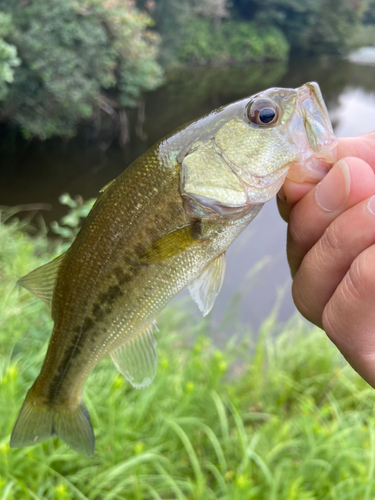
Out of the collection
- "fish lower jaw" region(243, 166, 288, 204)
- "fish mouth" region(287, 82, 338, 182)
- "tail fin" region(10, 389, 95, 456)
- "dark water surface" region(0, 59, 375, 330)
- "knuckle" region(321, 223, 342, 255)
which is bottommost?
"dark water surface" region(0, 59, 375, 330)

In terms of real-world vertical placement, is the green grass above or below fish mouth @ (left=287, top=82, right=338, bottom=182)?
below

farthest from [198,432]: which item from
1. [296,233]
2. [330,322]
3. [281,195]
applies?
[281,195]

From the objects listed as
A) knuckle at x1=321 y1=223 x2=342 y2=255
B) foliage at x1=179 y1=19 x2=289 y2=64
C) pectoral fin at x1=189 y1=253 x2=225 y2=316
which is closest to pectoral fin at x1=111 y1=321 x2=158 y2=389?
pectoral fin at x1=189 y1=253 x2=225 y2=316

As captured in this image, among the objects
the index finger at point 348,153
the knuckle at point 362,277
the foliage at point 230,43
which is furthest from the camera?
the foliage at point 230,43

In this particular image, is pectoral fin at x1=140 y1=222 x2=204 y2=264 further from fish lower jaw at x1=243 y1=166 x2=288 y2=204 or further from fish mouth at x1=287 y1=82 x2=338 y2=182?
fish mouth at x1=287 y1=82 x2=338 y2=182

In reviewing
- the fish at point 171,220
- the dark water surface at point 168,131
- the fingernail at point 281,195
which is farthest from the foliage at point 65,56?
the fingernail at point 281,195

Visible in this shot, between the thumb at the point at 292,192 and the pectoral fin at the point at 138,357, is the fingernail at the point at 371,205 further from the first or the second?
the pectoral fin at the point at 138,357

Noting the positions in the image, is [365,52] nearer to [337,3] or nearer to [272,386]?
[337,3]

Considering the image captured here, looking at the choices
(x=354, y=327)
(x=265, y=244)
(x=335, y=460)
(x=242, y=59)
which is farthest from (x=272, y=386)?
(x=242, y=59)
